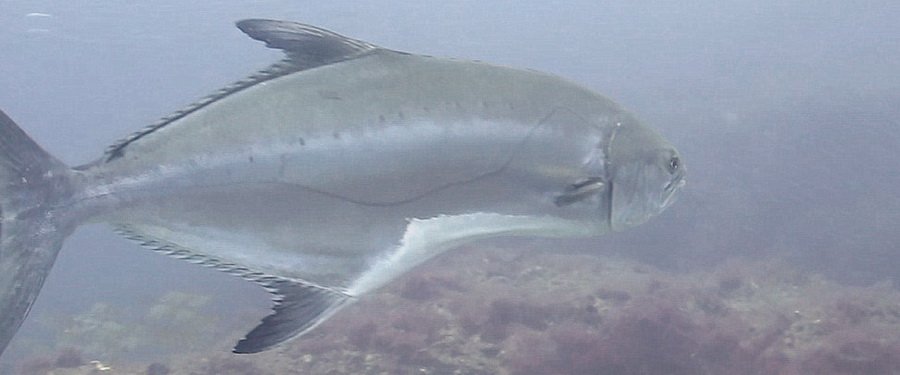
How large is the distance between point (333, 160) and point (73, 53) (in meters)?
70.9

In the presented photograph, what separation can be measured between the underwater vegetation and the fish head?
314cm

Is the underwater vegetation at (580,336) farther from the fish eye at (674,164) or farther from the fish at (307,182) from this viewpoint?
the fish at (307,182)

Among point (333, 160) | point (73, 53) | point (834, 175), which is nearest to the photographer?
point (333, 160)

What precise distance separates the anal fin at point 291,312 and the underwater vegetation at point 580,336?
3.41m

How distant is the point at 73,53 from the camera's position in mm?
65000

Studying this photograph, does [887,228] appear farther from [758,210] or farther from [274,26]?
[274,26]

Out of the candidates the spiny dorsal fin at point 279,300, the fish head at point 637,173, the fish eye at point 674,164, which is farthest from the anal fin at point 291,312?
the fish eye at point 674,164

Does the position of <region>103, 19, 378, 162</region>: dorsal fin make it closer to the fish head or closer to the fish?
the fish

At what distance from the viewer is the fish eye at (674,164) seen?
2.39m

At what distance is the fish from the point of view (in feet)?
6.23

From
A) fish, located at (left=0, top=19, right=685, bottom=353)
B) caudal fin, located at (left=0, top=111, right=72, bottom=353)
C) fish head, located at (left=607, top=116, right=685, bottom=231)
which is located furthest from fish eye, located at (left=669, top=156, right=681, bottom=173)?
caudal fin, located at (left=0, top=111, right=72, bottom=353)

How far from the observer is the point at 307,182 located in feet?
6.38

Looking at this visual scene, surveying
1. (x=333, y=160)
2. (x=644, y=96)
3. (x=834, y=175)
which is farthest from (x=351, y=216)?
(x=644, y=96)

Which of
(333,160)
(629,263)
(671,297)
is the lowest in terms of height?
(629,263)
